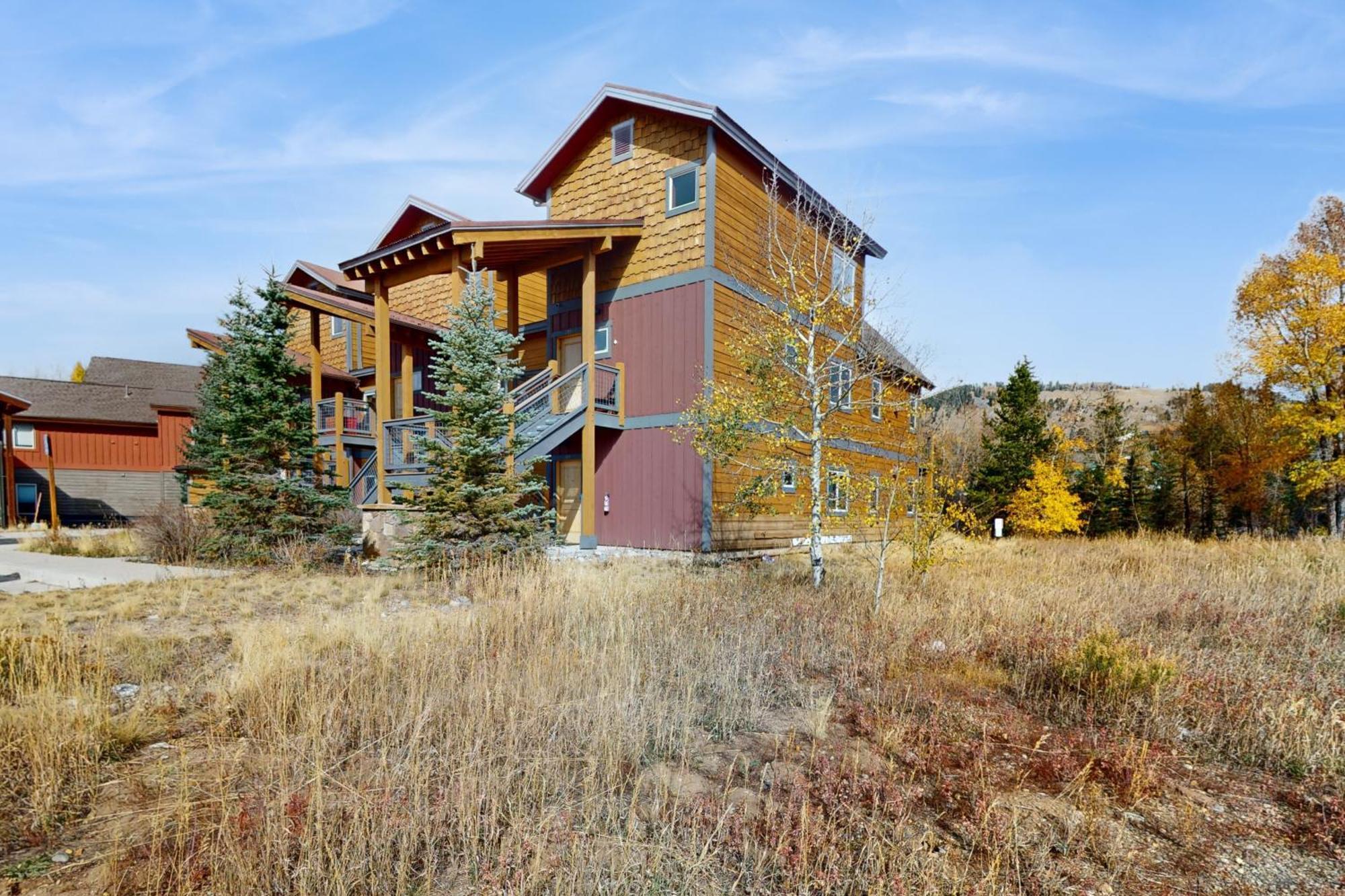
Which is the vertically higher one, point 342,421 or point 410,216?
point 410,216

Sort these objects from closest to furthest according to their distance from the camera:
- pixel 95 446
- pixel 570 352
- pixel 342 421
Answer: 1. pixel 570 352
2. pixel 342 421
3. pixel 95 446

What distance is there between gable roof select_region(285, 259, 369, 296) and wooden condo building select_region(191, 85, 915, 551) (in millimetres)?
3682

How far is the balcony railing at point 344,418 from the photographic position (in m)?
18.4

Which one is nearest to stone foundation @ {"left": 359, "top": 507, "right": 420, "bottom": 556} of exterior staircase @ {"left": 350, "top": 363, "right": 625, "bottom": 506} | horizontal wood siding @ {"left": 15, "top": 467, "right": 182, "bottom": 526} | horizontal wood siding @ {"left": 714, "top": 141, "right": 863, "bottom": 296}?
exterior staircase @ {"left": 350, "top": 363, "right": 625, "bottom": 506}

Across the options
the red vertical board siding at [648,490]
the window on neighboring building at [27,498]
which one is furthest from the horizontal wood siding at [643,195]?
the window on neighboring building at [27,498]

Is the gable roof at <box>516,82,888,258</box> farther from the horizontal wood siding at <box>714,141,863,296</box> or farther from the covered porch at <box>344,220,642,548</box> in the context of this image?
the covered porch at <box>344,220,642,548</box>

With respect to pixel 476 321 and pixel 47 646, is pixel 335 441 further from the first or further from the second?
pixel 47 646

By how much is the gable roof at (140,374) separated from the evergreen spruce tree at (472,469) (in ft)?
82.9

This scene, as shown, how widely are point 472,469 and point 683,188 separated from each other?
8.29 metres

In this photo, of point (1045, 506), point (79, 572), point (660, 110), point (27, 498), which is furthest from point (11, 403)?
point (1045, 506)

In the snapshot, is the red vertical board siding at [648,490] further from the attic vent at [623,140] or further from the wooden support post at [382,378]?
the attic vent at [623,140]

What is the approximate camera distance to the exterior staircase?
13.3 m

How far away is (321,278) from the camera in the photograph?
20.8 m

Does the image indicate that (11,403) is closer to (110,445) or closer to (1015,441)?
(110,445)
